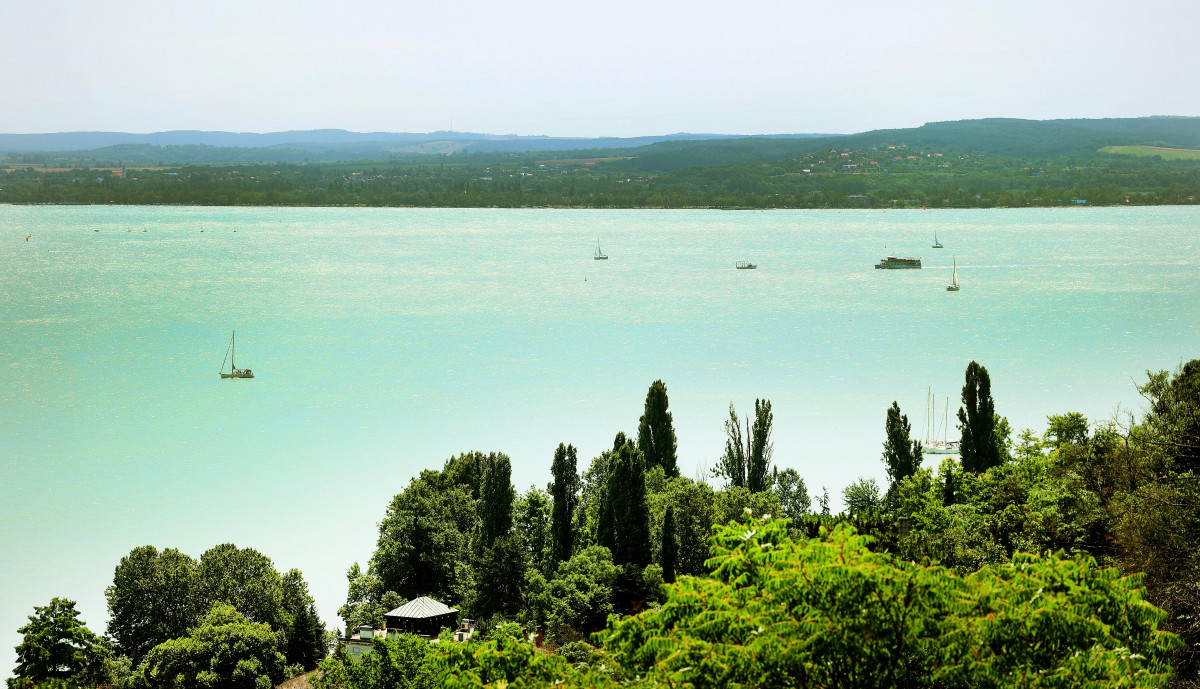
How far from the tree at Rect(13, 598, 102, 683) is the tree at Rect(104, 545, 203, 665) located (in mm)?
1116

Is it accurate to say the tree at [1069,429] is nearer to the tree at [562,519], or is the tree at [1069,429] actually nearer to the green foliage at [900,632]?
the tree at [562,519]

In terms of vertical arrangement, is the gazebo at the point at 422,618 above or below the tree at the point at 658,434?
below

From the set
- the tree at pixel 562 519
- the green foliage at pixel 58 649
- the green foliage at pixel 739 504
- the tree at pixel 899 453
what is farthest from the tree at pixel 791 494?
the green foliage at pixel 58 649

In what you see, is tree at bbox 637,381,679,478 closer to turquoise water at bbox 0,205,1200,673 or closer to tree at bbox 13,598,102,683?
turquoise water at bbox 0,205,1200,673

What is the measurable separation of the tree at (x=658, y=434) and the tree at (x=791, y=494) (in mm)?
4075

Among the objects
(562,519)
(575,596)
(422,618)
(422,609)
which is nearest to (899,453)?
(562,519)

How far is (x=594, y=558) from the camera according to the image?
28328 mm

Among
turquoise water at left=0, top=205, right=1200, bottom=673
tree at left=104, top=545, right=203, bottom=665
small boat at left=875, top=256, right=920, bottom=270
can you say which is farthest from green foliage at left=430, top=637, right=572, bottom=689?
small boat at left=875, top=256, right=920, bottom=270

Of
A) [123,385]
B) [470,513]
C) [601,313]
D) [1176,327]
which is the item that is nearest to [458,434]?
[470,513]

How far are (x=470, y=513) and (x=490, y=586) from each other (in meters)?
5.74

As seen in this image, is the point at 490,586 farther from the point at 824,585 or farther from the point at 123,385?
the point at 123,385

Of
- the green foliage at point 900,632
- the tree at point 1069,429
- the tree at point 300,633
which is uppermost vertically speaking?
the green foliage at point 900,632

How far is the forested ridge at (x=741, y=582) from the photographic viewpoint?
33.6 ft

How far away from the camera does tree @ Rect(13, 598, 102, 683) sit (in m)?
25.7
